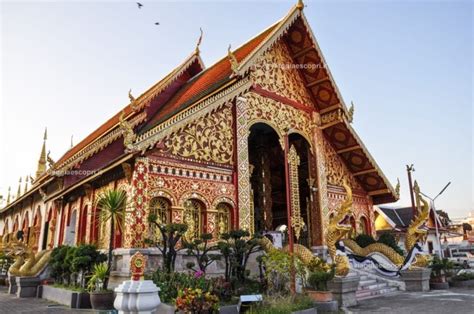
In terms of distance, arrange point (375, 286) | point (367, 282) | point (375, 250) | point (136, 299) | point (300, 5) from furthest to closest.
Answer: point (300, 5) < point (375, 250) < point (367, 282) < point (375, 286) < point (136, 299)

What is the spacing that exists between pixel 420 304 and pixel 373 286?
8.00 feet

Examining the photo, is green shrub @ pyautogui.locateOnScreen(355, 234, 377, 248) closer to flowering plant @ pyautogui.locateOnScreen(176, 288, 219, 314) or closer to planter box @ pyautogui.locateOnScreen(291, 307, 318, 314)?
planter box @ pyautogui.locateOnScreen(291, 307, 318, 314)

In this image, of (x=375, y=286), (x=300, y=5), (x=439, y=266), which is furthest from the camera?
(x=300, y=5)

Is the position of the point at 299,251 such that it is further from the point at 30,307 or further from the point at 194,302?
the point at 30,307

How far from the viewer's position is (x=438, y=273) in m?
12.5

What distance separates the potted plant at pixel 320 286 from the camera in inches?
316

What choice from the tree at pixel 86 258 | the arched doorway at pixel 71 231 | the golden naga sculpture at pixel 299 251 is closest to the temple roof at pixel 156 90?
the arched doorway at pixel 71 231

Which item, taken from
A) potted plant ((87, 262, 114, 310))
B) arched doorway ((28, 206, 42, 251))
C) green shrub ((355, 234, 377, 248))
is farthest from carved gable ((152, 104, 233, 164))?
arched doorway ((28, 206, 42, 251))

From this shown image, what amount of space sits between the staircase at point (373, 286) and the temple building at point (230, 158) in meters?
2.19

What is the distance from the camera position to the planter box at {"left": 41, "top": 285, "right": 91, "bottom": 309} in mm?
8719

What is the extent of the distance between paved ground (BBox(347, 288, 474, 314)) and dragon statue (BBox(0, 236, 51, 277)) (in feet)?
30.9

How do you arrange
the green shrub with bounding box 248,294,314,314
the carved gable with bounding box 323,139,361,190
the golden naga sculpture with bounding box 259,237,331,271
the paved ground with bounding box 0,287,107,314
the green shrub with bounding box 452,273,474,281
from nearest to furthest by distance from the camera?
the green shrub with bounding box 248,294,314,314 → the paved ground with bounding box 0,287,107,314 → the golden naga sculpture with bounding box 259,237,331,271 → the green shrub with bounding box 452,273,474,281 → the carved gable with bounding box 323,139,361,190

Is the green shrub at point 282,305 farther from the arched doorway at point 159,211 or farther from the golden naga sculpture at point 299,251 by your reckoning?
the arched doorway at point 159,211

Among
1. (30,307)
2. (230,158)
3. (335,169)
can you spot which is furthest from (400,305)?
(30,307)
